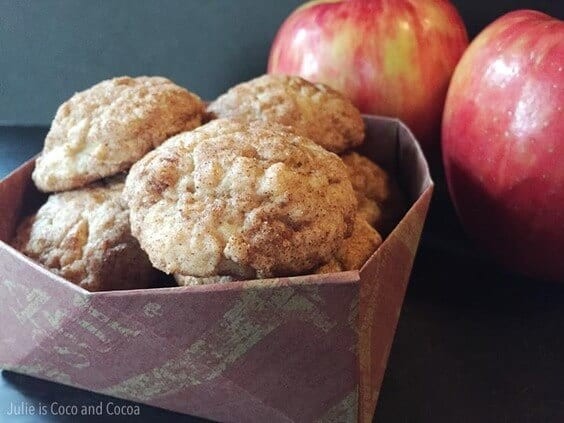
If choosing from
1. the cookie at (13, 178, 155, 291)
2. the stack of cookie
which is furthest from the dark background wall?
the cookie at (13, 178, 155, 291)

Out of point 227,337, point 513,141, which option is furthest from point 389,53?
point 227,337

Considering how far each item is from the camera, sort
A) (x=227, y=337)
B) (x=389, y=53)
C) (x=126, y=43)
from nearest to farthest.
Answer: (x=227, y=337), (x=389, y=53), (x=126, y=43)

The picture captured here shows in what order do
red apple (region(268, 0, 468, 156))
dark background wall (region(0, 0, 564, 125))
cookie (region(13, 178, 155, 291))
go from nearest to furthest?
cookie (region(13, 178, 155, 291)) < red apple (region(268, 0, 468, 156)) < dark background wall (region(0, 0, 564, 125))

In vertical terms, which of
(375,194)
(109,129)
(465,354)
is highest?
(109,129)

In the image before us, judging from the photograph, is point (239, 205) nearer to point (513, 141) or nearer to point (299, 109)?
point (299, 109)

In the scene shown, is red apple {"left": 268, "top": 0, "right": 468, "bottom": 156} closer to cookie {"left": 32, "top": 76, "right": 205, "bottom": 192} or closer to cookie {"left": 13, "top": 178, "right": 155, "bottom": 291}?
cookie {"left": 32, "top": 76, "right": 205, "bottom": 192}
